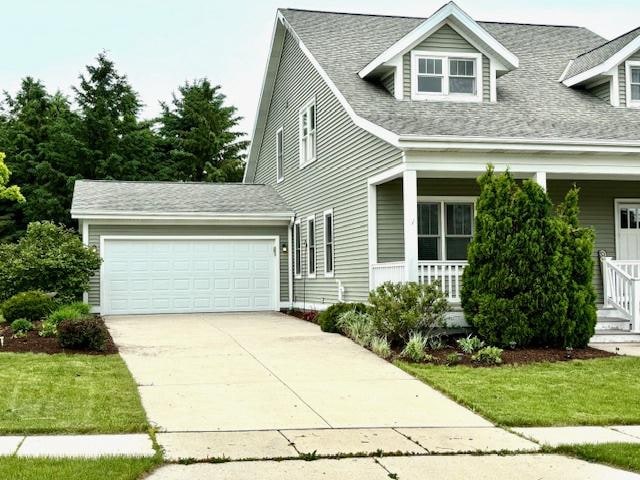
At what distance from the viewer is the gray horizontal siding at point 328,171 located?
16484mm

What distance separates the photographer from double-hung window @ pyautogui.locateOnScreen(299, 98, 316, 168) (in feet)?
66.2

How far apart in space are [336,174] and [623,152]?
648cm

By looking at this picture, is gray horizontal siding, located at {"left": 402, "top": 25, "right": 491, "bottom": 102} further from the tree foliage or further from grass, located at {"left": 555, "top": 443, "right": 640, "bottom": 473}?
grass, located at {"left": 555, "top": 443, "right": 640, "bottom": 473}

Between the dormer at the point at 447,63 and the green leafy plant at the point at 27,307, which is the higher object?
the dormer at the point at 447,63

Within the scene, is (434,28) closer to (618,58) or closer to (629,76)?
(618,58)

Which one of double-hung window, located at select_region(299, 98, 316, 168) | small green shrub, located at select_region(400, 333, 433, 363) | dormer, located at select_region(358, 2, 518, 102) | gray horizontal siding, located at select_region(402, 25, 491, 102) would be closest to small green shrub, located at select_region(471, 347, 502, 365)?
small green shrub, located at select_region(400, 333, 433, 363)

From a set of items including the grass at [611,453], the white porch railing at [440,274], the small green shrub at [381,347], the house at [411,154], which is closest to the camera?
the grass at [611,453]

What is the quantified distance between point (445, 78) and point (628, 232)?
17.9ft

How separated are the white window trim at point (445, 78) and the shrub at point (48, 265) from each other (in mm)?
8822

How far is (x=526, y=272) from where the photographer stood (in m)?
12.8

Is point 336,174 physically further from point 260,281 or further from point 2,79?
point 2,79

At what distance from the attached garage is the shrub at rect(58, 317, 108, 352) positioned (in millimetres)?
7683

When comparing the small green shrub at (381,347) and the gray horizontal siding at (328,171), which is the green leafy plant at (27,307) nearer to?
the gray horizontal siding at (328,171)

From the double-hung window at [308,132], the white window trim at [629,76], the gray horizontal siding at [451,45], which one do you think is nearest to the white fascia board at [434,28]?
the gray horizontal siding at [451,45]
